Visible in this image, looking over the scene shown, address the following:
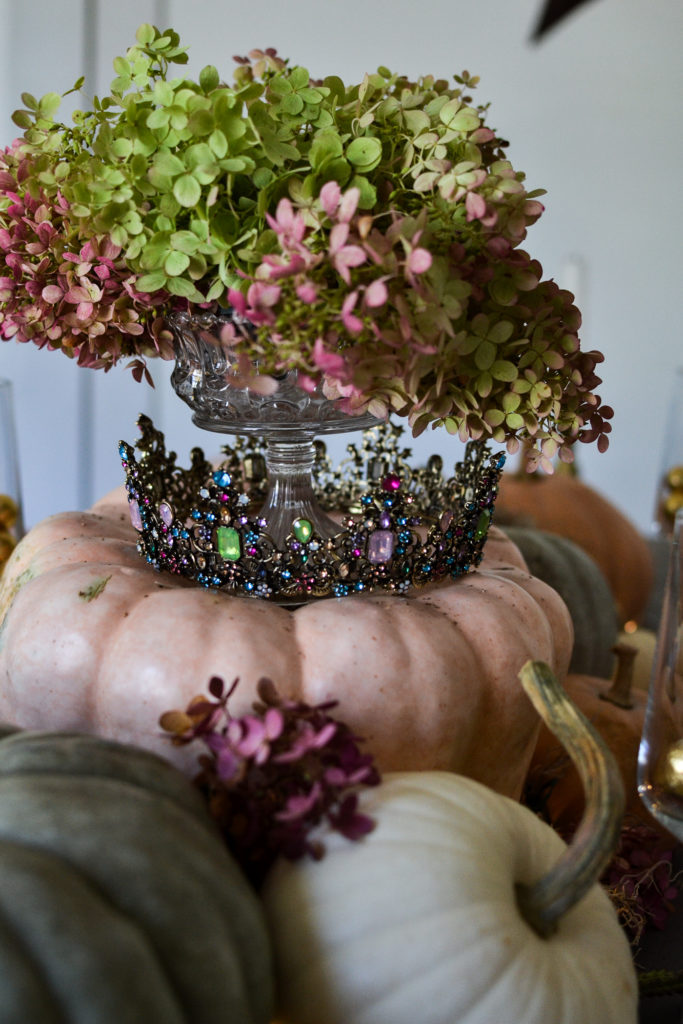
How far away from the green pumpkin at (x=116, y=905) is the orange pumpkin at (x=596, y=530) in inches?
47.1

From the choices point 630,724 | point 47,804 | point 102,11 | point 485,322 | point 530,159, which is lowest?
point 630,724

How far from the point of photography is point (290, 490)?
0.76 m

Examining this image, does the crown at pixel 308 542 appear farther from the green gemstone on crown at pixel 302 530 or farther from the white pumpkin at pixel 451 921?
the white pumpkin at pixel 451 921

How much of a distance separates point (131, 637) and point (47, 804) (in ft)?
0.54

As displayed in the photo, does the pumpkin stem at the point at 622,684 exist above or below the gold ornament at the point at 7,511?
below

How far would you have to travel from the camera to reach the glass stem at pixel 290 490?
0.75 meters

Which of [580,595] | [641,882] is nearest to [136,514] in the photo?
Answer: [641,882]

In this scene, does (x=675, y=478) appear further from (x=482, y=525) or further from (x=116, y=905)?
(x=116, y=905)

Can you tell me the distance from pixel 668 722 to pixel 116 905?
1.16ft

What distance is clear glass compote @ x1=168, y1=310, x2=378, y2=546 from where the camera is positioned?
66 cm

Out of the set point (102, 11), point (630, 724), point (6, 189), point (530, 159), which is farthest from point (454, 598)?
point (530, 159)

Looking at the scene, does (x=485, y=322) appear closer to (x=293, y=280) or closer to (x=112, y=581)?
(x=293, y=280)

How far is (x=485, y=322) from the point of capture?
58 cm

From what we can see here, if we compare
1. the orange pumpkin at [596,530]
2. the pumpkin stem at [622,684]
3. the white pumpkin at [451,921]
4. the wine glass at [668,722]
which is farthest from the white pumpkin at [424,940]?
the orange pumpkin at [596,530]
